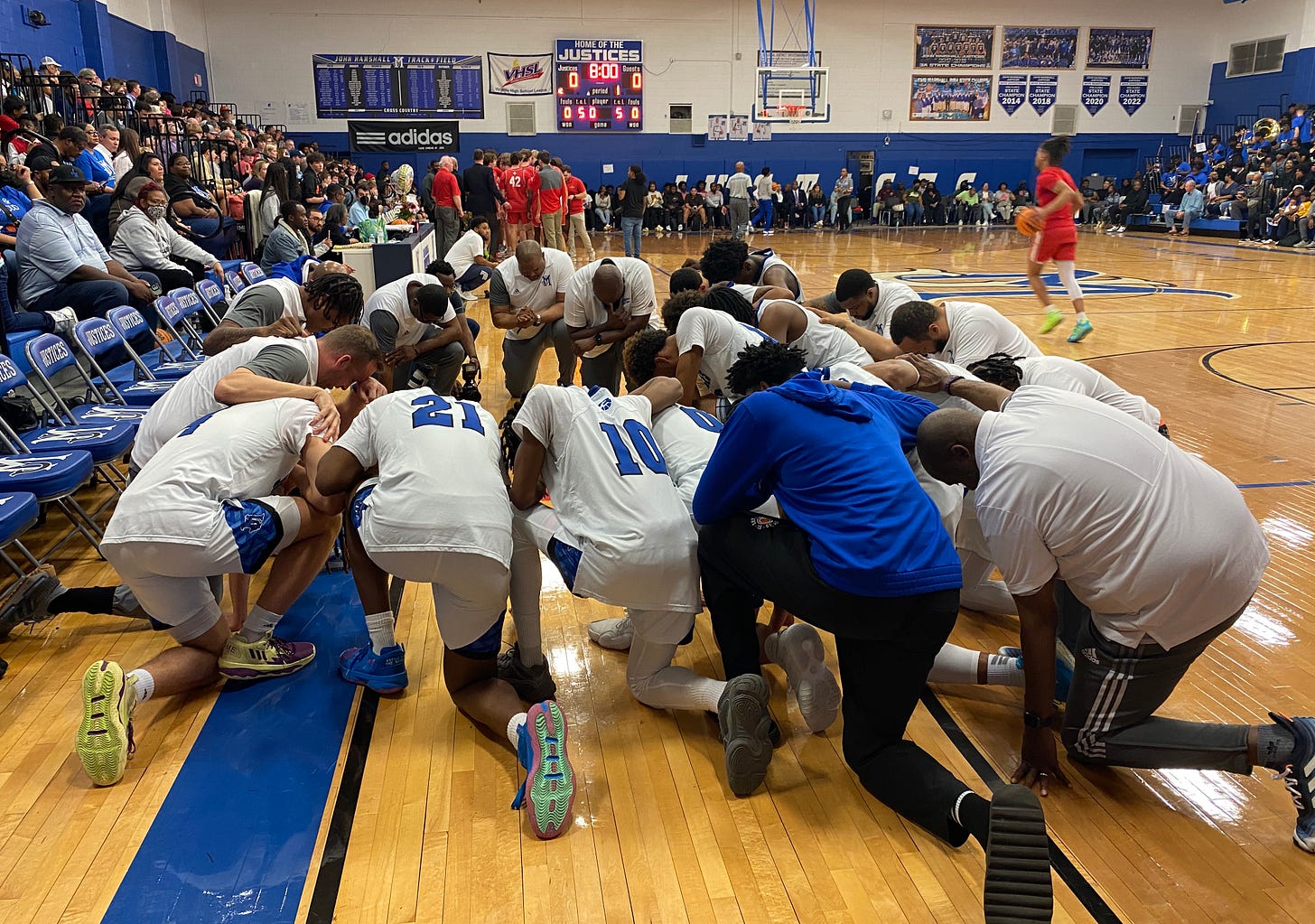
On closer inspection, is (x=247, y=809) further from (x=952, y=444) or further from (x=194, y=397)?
(x=952, y=444)

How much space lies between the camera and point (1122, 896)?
7.97 ft

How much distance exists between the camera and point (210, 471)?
10.4 feet

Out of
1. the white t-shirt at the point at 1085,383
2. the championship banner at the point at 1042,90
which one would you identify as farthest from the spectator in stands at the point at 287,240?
the championship banner at the point at 1042,90

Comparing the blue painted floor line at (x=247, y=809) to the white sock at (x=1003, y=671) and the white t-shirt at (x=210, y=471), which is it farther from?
the white sock at (x=1003, y=671)

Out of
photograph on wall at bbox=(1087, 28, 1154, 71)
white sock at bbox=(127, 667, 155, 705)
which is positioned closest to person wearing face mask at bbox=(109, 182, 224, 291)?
white sock at bbox=(127, 667, 155, 705)

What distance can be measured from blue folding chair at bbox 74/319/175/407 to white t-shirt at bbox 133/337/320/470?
1406mm

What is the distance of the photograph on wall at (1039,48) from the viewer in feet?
84.9

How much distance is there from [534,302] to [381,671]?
4097 millimetres

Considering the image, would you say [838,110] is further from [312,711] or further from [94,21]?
[312,711]

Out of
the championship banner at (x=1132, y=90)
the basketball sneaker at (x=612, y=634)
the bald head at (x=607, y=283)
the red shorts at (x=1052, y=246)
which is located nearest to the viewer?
the basketball sneaker at (x=612, y=634)

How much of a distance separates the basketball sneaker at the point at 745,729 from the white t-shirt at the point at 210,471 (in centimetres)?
176

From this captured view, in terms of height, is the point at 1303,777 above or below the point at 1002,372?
below

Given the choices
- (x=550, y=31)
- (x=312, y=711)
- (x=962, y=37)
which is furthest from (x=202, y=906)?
(x=962, y=37)

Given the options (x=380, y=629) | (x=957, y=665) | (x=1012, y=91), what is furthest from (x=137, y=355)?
(x=1012, y=91)
